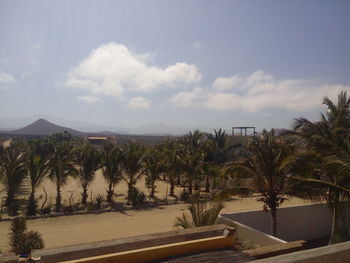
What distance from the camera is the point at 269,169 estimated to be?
32.0 feet

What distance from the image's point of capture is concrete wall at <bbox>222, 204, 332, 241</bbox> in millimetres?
10796

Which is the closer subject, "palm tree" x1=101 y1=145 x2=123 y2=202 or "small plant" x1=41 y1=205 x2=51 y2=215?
"small plant" x1=41 y1=205 x2=51 y2=215

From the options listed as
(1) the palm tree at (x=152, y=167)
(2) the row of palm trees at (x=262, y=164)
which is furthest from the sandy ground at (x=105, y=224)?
(1) the palm tree at (x=152, y=167)

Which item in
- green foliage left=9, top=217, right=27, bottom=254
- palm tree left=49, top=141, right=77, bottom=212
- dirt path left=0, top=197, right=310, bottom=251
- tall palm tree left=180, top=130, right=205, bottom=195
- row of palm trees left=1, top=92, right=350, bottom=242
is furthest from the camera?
tall palm tree left=180, top=130, right=205, bottom=195

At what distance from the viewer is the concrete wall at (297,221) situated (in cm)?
1080

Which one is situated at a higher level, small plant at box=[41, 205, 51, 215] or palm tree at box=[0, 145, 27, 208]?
palm tree at box=[0, 145, 27, 208]

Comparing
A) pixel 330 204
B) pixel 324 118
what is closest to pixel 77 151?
pixel 324 118

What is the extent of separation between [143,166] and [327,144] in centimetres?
1408

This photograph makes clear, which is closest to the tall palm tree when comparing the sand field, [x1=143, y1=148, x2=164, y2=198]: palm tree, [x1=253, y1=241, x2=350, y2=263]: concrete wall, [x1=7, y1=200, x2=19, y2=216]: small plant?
[x1=143, y1=148, x2=164, y2=198]: palm tree

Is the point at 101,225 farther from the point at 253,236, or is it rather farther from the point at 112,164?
the point at 253,236

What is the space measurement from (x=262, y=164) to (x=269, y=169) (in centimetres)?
27

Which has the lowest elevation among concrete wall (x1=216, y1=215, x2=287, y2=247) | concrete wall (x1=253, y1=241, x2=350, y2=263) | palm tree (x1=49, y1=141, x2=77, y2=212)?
concrete wall (x1=216, y1=215, x2=287, y2=247)

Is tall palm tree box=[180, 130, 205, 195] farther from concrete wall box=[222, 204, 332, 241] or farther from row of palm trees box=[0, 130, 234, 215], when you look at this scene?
concrete wall box=[222, 204, 332, 241]

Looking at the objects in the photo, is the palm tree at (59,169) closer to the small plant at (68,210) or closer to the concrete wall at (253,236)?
the small plant at (68,210)
